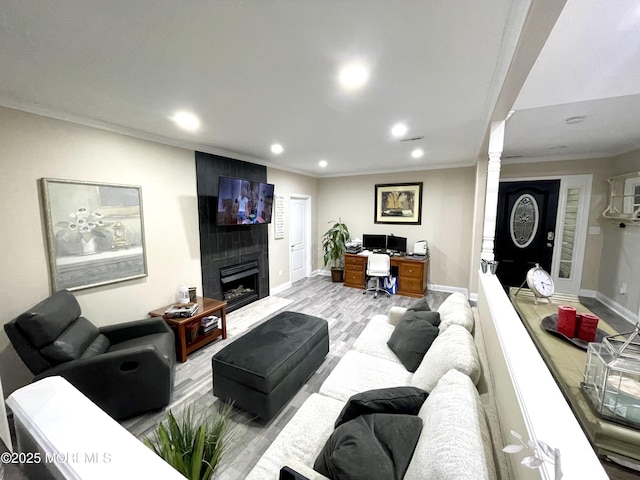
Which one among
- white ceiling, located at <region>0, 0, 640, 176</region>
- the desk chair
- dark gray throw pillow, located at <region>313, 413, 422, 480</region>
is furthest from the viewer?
the desk chair

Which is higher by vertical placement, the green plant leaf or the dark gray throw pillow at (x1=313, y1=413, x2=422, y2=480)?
the green plant leaf

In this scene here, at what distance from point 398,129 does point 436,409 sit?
2.53m

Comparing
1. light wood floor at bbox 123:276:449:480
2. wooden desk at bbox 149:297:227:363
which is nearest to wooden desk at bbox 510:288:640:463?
light wood floor at bbox 123:276:449:480

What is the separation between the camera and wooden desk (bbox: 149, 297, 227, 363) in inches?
102

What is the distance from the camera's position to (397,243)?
5062 mm

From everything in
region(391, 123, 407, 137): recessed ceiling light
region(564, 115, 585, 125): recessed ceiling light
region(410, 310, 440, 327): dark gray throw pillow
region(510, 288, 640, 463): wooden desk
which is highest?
region(564, 115, 585, 125): recessed ceiling light

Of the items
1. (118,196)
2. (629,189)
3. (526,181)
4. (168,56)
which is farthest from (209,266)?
(629,189)

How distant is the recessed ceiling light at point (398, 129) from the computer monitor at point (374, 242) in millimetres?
2642

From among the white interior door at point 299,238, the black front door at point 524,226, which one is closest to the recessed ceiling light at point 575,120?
the black front door at point 524,226

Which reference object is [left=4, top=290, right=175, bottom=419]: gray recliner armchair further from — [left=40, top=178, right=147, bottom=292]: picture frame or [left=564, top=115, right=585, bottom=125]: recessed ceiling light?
[left=564, top=115, right=585, bottom=125]: recessed ceiling light

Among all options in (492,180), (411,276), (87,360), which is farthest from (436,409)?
(411,276)

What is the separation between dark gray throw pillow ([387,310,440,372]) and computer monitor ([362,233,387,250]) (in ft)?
10.00

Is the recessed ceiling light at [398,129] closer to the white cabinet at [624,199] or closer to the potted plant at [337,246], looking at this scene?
the potted plant at [337,246]

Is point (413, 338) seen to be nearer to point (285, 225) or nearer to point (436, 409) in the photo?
point (436, 409)
